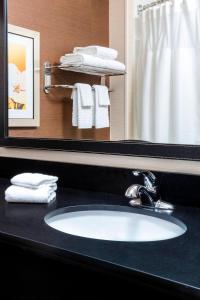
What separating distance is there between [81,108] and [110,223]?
49cm

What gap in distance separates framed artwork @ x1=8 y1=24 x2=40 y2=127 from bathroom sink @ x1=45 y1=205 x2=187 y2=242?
1.76 feet

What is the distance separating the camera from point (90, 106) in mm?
1355

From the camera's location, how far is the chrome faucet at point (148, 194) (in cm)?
108

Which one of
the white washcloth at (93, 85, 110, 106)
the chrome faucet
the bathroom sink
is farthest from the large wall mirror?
the bathroom sink

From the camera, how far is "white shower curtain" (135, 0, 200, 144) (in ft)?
3.73

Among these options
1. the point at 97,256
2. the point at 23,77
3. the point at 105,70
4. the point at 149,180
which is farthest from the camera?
the point at 23,77

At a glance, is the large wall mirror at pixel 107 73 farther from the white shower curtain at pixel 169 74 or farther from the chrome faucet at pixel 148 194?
the chrome faucet at pixel 148 194

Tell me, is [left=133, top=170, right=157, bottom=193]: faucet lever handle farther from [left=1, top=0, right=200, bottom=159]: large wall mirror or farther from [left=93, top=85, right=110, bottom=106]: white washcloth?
[left=93, top=85, right=110, bottom=106]: white washcloth

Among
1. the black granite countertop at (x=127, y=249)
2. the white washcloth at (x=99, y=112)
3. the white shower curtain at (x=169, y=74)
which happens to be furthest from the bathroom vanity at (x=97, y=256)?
the white washcloth at (x=99, y=112)

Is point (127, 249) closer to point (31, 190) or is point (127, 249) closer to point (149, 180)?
point (149, 180)

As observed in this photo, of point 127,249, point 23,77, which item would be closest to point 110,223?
point 127,249

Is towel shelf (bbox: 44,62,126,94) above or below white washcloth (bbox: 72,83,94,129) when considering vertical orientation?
above

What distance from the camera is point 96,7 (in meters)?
1.36

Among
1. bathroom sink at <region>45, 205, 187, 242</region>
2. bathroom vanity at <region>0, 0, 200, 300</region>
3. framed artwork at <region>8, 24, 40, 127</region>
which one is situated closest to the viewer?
bathroom vanity at <region>0, 0, 200, 300</region>
